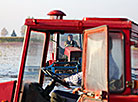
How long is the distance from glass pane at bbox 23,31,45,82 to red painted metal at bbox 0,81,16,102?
185 millimetres

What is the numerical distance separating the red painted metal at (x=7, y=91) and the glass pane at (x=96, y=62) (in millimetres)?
969

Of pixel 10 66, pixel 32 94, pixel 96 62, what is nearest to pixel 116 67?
pixel 96 62

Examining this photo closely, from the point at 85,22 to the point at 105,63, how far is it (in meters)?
0.57

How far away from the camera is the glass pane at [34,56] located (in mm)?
3271

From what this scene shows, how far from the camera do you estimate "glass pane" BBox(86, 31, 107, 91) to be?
2.64m

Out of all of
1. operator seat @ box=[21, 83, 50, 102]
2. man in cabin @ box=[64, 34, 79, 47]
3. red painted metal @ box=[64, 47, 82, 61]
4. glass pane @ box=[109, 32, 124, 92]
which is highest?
man in cabin @ box=[64, 34, 79, 47]

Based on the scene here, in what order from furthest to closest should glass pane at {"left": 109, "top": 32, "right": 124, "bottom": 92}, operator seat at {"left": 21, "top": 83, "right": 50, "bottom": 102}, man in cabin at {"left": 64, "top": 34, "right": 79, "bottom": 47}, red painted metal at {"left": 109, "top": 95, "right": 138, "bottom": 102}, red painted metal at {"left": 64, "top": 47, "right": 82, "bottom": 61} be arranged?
man in cabin at {"left": 64, "top": 34, "right": 79, "bottom": 47} → red painted metal at {"left": 64, "top": 47, "right": 82, "bottom": 61} → operator seat at {"left": 21, "top": 83, "right": 50, "bottom": 102} → glass pane at {"left": 109, "top": 32, "right": 124, "bottom": 92} → red painted metal at {"left": 109, "top": 95, "right": 138, "bottom": 102}

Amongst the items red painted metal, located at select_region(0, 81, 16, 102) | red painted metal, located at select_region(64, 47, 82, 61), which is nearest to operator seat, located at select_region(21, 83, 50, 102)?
red painted metal, located at select_region(0, 81, 16, 102)

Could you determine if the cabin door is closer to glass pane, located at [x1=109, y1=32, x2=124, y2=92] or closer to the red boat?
the red boat

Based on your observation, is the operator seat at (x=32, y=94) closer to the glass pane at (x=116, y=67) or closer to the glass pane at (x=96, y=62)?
the glass pane at (x=96, y=62)

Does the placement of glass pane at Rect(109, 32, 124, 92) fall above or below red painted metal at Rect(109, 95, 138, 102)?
above

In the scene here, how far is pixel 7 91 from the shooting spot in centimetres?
333

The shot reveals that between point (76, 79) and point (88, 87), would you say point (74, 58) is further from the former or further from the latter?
point (88, 87)

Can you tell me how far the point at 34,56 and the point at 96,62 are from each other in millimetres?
1207
